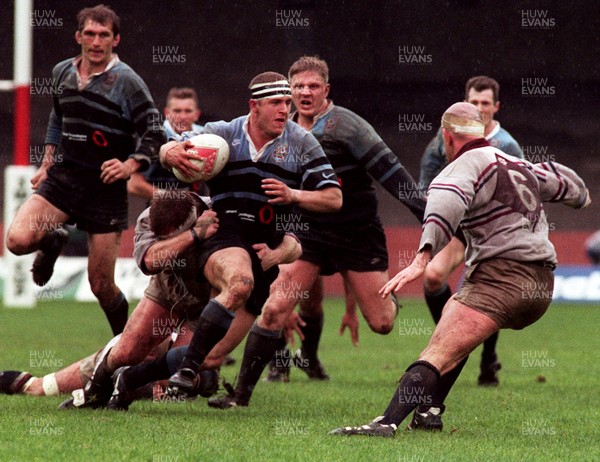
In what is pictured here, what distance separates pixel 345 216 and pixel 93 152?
6.52 feet

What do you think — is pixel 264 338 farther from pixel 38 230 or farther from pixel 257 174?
pixel 38 230

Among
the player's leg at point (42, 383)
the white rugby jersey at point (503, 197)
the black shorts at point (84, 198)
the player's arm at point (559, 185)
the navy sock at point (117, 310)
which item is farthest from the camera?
the navy sock at point (117, 310)

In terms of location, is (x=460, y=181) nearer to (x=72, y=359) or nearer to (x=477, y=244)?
(x=477, y=244)

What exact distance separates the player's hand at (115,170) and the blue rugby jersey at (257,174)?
144 centimetres

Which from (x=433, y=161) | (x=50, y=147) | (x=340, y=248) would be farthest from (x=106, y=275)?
(x=433, y=161)

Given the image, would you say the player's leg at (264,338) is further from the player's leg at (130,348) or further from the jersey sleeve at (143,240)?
the jersey sleeve at (143,240)

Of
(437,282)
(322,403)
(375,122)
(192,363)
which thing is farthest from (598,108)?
(192,363)

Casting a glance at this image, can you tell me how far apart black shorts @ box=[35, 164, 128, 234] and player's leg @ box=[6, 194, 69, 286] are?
0.07 metres

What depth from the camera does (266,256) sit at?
7.45 m

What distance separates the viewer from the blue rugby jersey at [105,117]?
30.0ft

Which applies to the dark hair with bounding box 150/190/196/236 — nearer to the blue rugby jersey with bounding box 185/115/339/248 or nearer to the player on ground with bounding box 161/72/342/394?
the player on ground with bounding box 161/72/342/394

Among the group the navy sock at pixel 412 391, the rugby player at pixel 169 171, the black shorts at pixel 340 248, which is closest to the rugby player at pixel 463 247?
the black shorts at pixel 340 248

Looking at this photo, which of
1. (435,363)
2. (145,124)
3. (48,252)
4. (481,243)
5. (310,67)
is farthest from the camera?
(48,252)

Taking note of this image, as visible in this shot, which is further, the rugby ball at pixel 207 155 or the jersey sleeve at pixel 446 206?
the rugby ball at pixel 207 155
